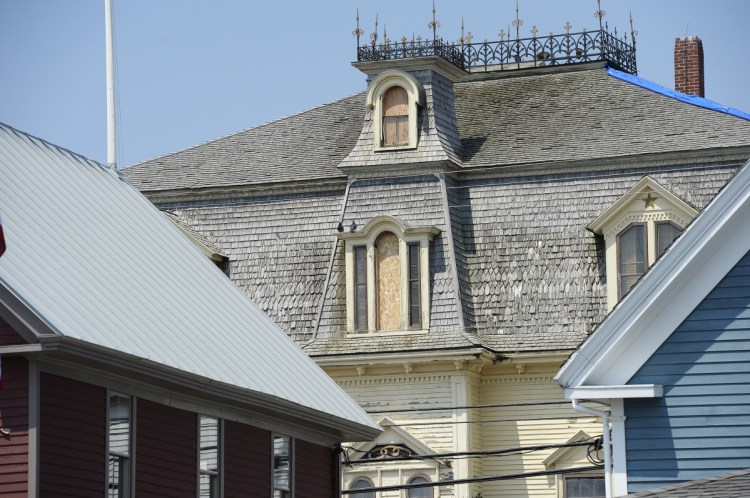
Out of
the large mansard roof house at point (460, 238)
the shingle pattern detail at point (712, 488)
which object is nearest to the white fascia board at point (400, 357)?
the large mansard roof house at point (460, 238)

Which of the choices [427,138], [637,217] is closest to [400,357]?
[427,138]

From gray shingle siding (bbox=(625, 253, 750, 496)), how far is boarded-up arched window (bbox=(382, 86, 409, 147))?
2476cm

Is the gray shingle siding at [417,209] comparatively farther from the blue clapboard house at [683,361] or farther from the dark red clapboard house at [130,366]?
the blue clapboard house at [683,361]

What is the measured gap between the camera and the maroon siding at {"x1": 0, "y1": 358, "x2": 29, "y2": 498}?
27016 millimetres

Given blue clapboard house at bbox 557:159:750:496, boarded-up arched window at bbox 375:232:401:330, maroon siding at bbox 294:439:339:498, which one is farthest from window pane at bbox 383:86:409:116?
blue clapboard house at bbox 557:159:750:496

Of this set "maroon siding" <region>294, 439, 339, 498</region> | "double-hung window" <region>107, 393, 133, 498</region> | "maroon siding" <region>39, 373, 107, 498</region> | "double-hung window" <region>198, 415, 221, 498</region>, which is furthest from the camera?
"maroon siding" <region>294, 439, 339, 498</region>

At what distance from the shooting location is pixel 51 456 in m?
27.5

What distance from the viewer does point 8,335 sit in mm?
27078

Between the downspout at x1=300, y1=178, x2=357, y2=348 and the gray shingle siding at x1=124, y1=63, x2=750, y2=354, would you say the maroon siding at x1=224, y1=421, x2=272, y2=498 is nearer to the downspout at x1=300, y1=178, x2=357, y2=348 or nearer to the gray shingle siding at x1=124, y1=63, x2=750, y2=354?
the gray shingle siding at x1=124, y1=63, x2=750, y2=354

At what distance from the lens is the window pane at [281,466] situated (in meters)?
34.7

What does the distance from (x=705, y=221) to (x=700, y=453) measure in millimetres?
2604

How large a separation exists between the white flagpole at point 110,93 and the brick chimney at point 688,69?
789 inches

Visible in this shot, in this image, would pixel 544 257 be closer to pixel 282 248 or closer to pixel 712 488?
pixel 282 248

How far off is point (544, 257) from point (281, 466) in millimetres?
14407
